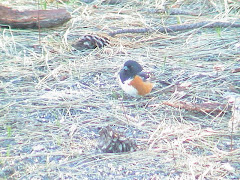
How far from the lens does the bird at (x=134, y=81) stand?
4.59m

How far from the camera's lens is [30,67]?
522 cm

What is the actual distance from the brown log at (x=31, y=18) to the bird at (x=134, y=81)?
1.68 meters

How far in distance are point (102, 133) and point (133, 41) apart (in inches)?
91.0

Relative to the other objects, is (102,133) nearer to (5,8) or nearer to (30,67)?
(30,67)

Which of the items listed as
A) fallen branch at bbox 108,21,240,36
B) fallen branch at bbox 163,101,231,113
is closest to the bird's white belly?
fallen branch at bbox 163,101,231,113

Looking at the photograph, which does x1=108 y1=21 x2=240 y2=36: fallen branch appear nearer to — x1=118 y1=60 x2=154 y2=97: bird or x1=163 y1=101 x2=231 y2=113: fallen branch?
x1=118 y1=60 x2=154 y2=97: bird

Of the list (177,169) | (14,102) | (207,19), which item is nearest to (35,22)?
(14,102)

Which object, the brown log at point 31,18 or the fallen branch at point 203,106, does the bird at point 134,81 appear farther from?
the brown log at point 31,18

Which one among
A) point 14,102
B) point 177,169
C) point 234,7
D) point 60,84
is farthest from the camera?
point 234,7

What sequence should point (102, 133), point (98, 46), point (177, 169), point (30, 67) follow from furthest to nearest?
point (98, 46), point (30, 67), point (102, 133), point (177, 169)

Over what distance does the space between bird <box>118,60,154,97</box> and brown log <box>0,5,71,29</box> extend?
168 centimetres

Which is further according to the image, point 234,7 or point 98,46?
point 234,7

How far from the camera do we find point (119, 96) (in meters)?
4.66

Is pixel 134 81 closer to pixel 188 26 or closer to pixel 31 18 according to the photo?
pixel 188 26
